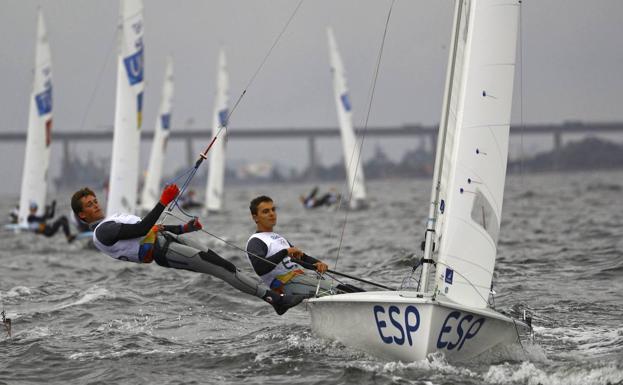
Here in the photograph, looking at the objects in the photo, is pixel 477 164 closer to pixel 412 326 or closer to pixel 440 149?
pixel 440 149

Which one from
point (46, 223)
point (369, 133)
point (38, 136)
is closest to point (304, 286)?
point (46, 223)

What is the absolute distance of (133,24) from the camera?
16359 millimetres

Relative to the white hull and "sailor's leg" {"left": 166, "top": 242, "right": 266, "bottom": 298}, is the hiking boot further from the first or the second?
the white hull

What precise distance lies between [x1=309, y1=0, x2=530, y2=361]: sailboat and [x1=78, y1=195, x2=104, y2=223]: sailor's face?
170cm

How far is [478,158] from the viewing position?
19.6 ft

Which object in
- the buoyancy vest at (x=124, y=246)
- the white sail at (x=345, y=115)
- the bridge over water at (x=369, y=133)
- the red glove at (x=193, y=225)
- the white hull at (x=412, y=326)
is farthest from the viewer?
the bridge over water at (x=369, y=133)

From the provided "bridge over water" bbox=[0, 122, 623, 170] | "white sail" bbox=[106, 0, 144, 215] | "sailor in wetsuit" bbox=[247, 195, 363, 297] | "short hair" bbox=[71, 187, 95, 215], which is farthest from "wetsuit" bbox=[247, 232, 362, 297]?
"bridge over water" bbox=[0, 122, 623, 170]

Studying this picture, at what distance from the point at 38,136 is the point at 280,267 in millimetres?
15352

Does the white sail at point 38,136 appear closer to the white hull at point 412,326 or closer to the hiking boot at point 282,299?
the hiking boot at point 282,299

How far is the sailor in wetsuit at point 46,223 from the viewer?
56.1 ft

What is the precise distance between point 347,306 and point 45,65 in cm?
1698

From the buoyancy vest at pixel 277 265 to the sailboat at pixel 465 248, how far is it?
655 millimetres

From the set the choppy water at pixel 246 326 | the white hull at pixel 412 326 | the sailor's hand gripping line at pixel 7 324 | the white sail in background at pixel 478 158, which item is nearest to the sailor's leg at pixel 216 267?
the choppy water at pixel 246 326

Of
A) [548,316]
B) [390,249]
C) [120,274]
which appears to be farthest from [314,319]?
[390,249]
